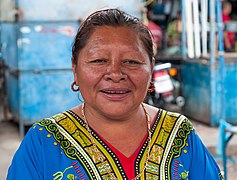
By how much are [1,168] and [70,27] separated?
202 cm

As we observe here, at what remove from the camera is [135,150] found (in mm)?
2246

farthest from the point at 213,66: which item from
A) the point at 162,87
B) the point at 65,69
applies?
the point at 65,69

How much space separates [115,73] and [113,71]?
0.04ft

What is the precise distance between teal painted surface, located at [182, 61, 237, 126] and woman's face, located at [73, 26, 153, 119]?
17.8ft

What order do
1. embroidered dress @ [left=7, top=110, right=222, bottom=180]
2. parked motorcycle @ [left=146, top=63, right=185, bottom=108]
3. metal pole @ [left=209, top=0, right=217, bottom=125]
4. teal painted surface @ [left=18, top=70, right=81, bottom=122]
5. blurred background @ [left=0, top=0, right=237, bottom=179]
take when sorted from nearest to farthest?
embroidered dress @ [left=7, top=110, right=222, bottom=180] < blurred background @ [left=0, top=0, right=237, bottom=179] < teal painted surface @ [left=18, top=70, right=81, bottom=122] < metal pole @ [left=209, top=0, right=217, bottom=125] < parked motorcycle @ [left=146, top=63, right=185, bottom=108]

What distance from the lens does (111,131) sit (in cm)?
225

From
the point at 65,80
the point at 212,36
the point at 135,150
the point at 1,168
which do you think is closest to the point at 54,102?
the point at 65,80

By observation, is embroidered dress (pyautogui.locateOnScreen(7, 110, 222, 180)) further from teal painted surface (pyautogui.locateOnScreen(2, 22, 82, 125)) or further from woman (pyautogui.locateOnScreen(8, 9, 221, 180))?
teal painted surface (pyautogui.locateOnScreen(2, 22, 82, 125))

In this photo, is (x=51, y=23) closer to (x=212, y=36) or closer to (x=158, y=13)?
(x=212, y=36)

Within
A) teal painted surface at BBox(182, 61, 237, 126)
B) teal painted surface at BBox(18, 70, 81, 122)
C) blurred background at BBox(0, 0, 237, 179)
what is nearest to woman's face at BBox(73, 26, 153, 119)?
blurred background at BBox(0, 0, 237, 179)

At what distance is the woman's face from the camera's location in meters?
2.12

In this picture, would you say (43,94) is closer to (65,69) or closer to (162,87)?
(65,69)

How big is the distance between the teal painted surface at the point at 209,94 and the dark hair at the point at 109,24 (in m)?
5.36

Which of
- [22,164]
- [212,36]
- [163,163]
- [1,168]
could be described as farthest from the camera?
[212,36]
